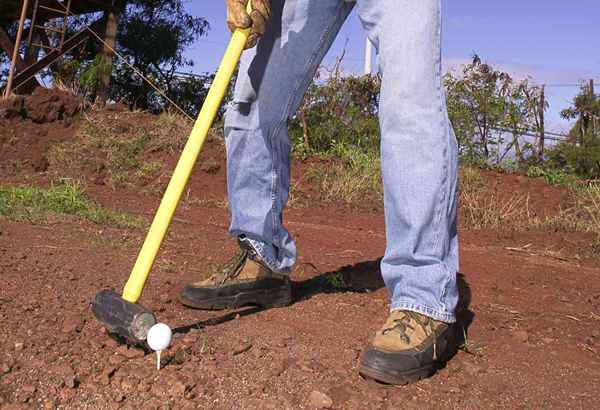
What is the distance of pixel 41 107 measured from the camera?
809 cm

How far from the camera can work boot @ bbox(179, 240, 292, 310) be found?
97.7 inches

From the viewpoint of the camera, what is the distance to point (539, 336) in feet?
7.86

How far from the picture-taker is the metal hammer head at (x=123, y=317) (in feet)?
6.25

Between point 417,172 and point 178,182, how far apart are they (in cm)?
71

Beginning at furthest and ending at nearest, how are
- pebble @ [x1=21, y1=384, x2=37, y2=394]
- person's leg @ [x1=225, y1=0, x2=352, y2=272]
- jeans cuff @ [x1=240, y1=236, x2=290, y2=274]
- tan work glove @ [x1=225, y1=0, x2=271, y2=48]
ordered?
jeans cuff @ [x1=240, y1=236, x2=290, y2=274] < person's leg @ [x1=225, y1=0, x2=352, y2=272] < tan work glove @ [x1=225, y1=0, x2=271, y2=48] < pebble @ [x1=21, y1=384, x2=37, y2=394]

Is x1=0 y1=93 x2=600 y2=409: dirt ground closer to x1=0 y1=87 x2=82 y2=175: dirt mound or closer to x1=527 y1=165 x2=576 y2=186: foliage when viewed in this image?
x1=527 y1=165 x2=576 y2=186: foliage

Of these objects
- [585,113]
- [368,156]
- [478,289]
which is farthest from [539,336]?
[585,113]

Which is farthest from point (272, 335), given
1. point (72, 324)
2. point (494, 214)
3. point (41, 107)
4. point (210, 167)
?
point (41, 107)

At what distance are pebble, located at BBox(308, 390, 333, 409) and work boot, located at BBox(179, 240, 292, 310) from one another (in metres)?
0.82

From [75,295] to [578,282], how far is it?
236 cm

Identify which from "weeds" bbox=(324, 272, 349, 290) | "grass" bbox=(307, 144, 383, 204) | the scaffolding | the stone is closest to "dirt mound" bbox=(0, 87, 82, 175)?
the scaffolding

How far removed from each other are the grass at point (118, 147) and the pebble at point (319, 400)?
533cm

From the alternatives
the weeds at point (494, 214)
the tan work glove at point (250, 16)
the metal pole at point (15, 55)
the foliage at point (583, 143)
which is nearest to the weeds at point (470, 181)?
the weeds at point (494, 214)

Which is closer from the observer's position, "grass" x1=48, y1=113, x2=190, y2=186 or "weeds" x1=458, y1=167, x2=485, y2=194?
"weeds" x1=458, y1=167, x2=485, y2=194
